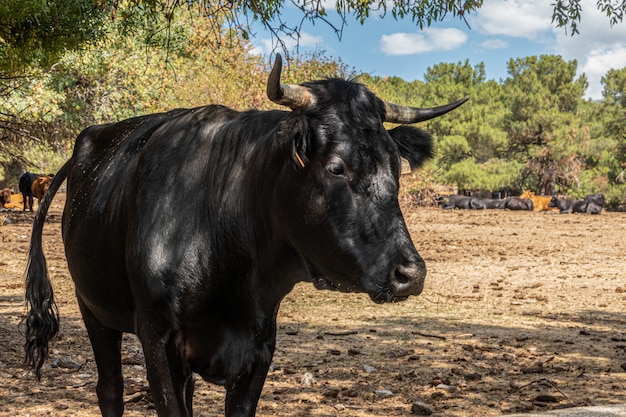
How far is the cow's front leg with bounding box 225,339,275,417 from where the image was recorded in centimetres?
340

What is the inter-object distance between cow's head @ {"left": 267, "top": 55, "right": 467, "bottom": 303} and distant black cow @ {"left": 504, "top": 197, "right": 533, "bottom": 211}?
4113 centimetres

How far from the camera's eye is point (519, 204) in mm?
42906

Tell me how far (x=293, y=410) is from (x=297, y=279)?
267cm

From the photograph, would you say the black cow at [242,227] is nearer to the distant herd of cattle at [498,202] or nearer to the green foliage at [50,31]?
the green foliage at [50,31]

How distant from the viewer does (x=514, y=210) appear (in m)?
42.8

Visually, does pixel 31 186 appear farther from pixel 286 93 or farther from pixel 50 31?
pixel 286 93

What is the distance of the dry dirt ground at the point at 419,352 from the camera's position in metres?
5.95

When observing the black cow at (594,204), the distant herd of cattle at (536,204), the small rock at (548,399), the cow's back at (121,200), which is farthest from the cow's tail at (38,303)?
the black cow at (594,204)

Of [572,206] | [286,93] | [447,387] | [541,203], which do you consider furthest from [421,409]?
[541,203]

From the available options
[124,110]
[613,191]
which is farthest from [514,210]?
[124,110]

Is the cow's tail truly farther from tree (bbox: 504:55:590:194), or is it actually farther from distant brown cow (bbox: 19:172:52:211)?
tree (bbox: 504:55:590:194)

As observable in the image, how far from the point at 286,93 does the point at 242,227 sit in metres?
0.71

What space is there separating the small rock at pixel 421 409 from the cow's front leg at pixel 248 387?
2.48m

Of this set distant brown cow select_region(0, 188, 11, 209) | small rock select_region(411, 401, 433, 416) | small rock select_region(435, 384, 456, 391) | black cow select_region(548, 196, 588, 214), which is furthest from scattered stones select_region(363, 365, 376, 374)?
black cow select_region(548, 196, 588, 214)
